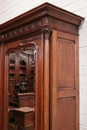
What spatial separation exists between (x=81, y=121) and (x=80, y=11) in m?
1.09

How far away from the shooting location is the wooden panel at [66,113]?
1.50m

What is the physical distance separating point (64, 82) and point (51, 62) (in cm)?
23

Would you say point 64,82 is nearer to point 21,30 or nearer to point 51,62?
point 51,62

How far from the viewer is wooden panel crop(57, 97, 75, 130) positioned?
1.50m

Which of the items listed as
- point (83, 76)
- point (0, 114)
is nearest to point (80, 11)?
point (83, 76)

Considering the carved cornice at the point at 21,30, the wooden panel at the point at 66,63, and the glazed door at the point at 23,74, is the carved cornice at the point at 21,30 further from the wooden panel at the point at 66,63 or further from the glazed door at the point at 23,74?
the wooden panel at the point at 66,63

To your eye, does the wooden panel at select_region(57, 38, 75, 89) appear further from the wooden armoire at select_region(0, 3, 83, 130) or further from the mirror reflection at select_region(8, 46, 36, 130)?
the mirror reflection at select_region(8, 46, 36, 130)

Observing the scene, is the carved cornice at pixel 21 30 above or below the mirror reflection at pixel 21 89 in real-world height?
above

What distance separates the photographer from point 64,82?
1.54 meters

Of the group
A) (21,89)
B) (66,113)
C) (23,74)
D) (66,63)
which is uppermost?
(66,63)

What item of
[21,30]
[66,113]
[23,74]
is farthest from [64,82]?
[21,30]

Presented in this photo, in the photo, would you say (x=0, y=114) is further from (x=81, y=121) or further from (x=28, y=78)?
(x=81, y=121)

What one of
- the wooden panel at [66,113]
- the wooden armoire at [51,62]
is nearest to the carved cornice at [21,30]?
the wooden armoire at [51,62]

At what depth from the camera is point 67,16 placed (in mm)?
1539
